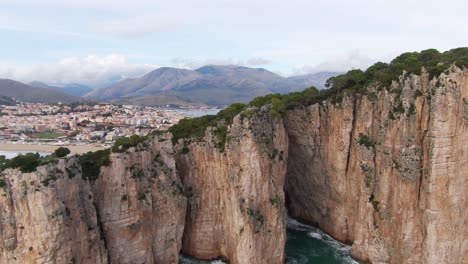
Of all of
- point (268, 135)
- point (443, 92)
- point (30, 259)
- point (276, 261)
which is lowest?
point (276, 261)

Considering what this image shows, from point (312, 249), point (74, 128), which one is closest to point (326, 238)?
point (312, 249)

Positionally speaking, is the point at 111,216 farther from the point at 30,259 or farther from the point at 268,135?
the point at 268,135

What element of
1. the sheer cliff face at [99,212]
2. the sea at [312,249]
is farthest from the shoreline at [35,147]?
the sea at [312,249]

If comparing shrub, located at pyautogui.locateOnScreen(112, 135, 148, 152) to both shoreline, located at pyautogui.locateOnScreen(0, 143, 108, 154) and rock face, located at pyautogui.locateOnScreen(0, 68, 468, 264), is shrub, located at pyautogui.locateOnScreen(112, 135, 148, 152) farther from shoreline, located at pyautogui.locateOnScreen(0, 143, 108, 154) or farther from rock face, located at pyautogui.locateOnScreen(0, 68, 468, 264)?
shoreline, located at pyautogui.locateOnScreen(0, 143, 108, 154)

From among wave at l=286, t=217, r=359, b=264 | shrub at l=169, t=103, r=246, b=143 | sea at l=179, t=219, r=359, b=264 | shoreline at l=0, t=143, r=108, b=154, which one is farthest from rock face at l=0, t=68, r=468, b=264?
shoreline at l=0, t=143, r=108, b=154

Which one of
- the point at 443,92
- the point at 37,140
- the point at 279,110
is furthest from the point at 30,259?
the point at 37,140
